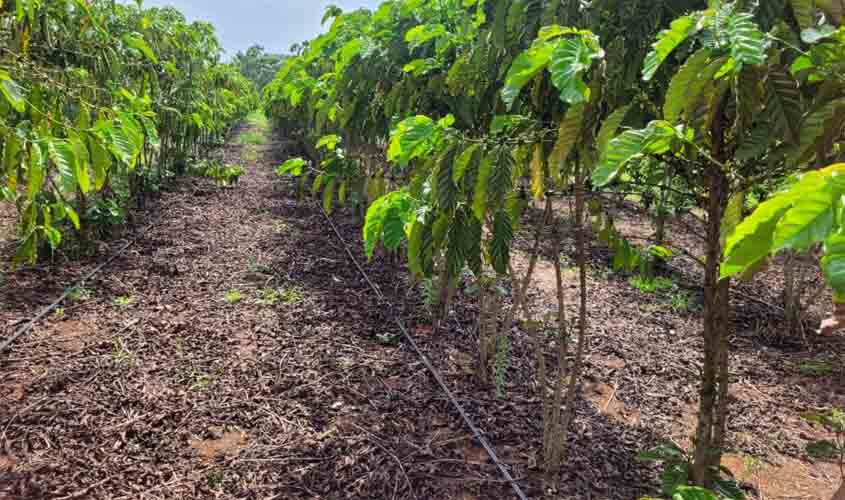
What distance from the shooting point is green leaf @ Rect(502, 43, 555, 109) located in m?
1.06

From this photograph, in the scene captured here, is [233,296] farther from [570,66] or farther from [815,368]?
[815,368]

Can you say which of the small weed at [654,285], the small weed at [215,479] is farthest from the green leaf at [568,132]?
the small weed at [654,285]

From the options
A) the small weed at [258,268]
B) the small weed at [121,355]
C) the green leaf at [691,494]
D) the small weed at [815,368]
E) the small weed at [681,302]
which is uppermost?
the green leaf at [691,494]

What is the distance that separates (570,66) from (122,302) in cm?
381

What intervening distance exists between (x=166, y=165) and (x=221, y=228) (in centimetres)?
276

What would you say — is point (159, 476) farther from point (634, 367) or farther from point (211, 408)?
point (634, 367)

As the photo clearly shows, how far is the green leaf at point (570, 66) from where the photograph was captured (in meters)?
0.99

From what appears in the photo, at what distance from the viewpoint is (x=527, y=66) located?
113cm

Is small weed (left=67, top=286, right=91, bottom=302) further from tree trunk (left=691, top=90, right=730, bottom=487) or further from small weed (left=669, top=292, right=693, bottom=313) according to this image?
small weed (left=669, top=292, right=693, bottom=313)

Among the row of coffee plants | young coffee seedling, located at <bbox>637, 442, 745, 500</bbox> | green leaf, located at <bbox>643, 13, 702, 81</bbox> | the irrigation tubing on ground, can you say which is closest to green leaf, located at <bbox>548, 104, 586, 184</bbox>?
the row of coffee plants

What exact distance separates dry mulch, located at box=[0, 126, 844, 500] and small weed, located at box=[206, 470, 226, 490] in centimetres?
1

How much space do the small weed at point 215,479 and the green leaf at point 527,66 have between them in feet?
6.35

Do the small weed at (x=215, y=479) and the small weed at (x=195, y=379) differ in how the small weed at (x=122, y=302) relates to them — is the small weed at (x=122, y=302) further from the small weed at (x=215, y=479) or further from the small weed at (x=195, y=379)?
the small weed at (x=215, y=479)

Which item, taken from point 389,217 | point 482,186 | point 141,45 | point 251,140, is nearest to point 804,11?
point 482,186
